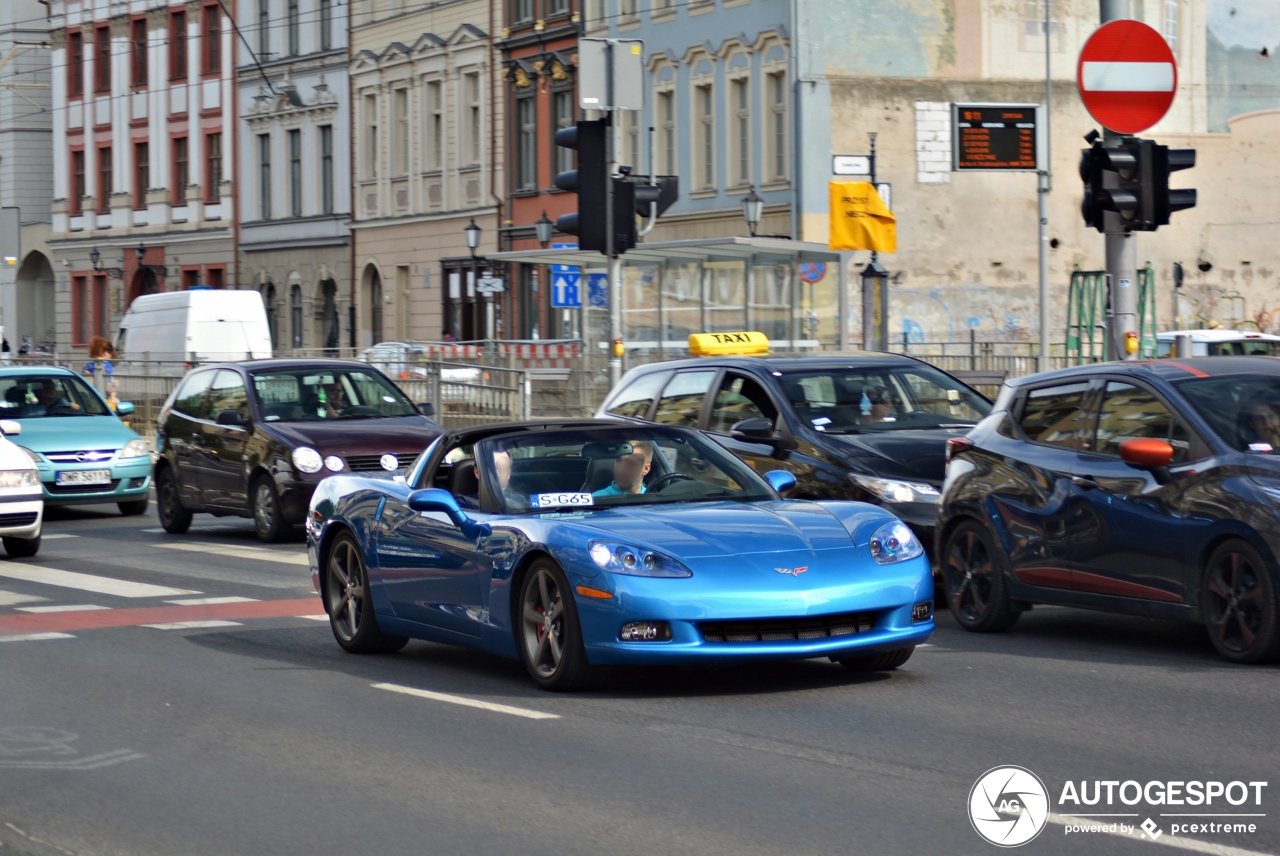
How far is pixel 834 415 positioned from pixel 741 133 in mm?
34843

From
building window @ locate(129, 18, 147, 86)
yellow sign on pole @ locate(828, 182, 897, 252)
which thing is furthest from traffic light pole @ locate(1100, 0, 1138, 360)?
building window @ locate(129, 18, 147, 86)

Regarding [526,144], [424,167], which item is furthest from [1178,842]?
[424,167]

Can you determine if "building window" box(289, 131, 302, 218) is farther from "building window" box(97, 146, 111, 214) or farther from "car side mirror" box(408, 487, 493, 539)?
"car side mirror" box(408, 487, 493, 539)

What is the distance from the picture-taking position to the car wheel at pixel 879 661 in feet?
33.6

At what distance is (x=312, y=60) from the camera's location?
64.5 metres

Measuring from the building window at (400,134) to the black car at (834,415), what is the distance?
147 feet

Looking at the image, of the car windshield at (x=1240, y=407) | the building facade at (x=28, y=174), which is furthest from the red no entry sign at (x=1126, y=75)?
the building facade at (x=28, y=174)

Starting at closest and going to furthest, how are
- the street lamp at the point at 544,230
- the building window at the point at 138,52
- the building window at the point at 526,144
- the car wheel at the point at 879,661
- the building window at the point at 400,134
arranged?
the car wheel at the point at 879,661
the street lamp at the point at 544,230
the building window at the point at 526,144
the building window at the point at 400,134
the building window at the point at 138,52

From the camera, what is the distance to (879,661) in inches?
406

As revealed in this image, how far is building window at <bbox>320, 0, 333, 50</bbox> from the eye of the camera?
6362 centimetres

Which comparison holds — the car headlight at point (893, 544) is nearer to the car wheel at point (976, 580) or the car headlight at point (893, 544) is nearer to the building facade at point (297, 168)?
the car wheel at point (976, 580)

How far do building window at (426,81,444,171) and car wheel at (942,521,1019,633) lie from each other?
47836 mm

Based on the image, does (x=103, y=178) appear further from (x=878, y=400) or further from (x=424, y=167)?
(x=878, y=400)

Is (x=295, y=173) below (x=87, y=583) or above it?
above
